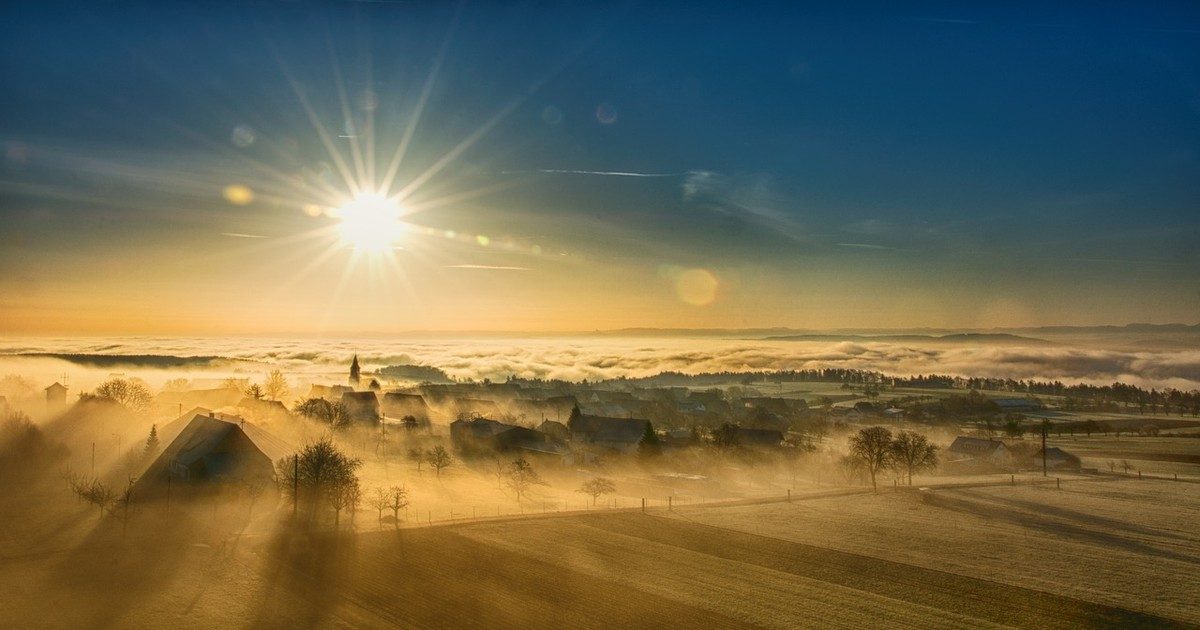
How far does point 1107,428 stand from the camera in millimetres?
131125

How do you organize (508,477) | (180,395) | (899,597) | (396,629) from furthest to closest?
(180,395) → (508,477) → (899,597) → (396,629)

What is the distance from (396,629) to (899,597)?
73.7 feet

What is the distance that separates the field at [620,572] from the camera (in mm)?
28797

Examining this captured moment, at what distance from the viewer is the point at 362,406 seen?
105m

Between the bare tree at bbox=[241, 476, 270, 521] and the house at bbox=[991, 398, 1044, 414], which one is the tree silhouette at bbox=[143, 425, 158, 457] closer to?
the bare tree at bbox=[241, 476, 270, 521]

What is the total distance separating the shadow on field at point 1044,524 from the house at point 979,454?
34067 mm

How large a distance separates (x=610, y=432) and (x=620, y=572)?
56.7 metres

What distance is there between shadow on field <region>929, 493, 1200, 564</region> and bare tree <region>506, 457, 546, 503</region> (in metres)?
34.8

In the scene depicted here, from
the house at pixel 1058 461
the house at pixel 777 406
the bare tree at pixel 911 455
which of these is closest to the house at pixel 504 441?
the bare tree at pixel 911 455

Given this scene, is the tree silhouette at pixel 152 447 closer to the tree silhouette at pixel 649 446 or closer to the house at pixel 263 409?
the house at pixel 263 409

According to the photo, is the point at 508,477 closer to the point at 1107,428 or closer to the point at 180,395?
the point at 180,395

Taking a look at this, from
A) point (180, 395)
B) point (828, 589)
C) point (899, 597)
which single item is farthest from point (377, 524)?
point (180, 395)

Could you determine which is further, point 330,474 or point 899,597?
point 330,474

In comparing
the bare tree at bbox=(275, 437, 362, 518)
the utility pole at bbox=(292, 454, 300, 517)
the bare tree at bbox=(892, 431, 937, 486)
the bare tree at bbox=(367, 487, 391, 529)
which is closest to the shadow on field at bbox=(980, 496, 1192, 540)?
the bare tree at bbox=(892, 431, 937, 486)
